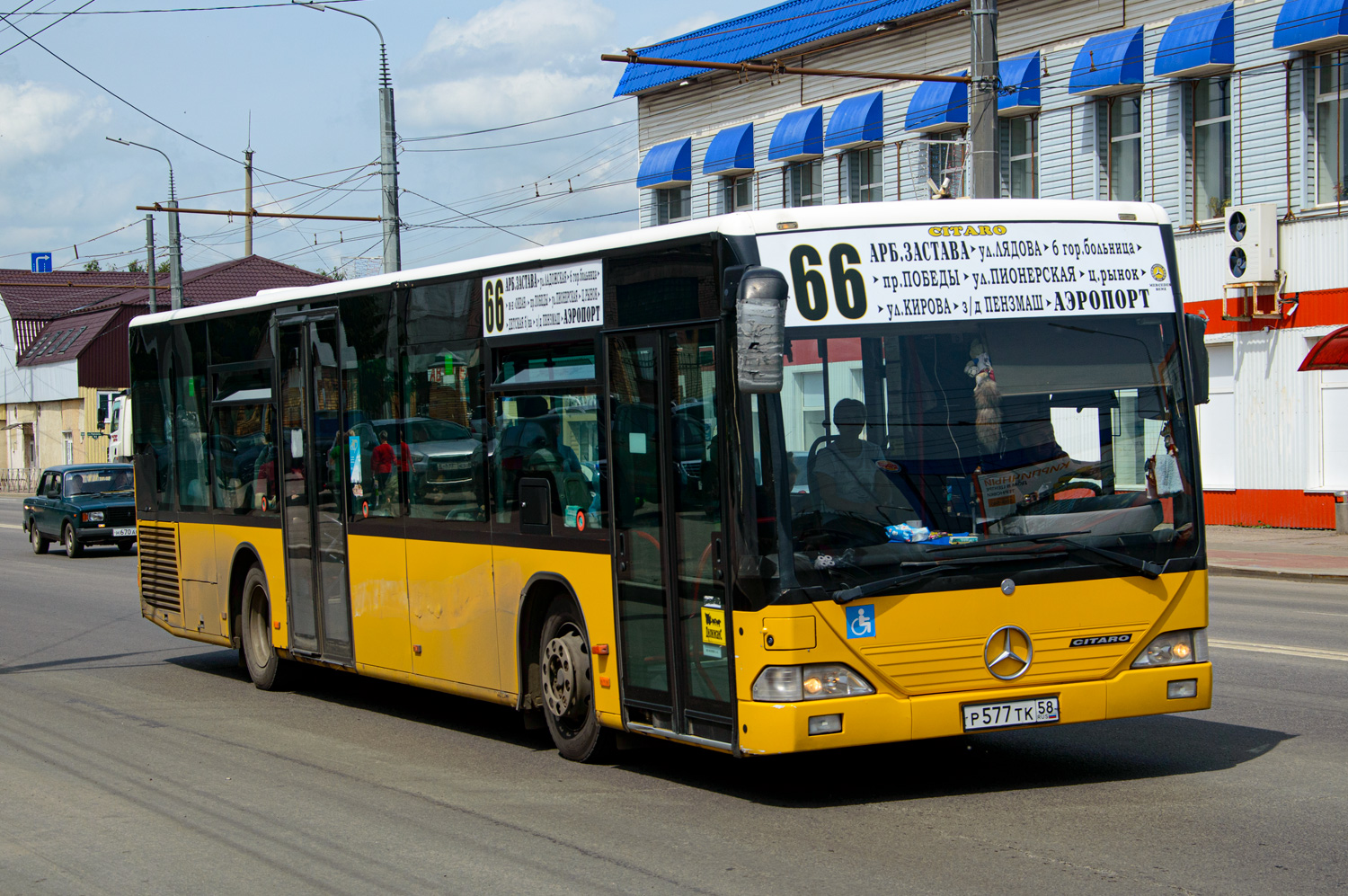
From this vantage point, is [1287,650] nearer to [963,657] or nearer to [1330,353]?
[963,657]

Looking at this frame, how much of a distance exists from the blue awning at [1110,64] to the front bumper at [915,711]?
21.3 metres

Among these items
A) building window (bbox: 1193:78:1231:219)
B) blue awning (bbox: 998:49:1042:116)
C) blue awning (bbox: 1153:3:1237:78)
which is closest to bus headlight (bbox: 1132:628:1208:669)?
blue awning (bbox: 1153:3:1237:78)

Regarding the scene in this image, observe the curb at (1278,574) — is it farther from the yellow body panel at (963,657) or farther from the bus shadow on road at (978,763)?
the yellow body panel at (963,657)

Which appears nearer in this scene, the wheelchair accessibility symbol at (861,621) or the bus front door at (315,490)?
the wheelchair accessibility symbol at (861,621)

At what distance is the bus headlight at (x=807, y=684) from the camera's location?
6840mm

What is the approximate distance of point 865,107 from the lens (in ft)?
104

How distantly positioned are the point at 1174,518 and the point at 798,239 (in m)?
2.27

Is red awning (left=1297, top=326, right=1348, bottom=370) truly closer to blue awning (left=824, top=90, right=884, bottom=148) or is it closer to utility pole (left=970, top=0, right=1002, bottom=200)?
utility pole (left=970, top=0, right=1002, bottom=200)

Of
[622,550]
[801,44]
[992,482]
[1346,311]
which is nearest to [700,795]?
[622,550]

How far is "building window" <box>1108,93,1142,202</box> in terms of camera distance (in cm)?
2748

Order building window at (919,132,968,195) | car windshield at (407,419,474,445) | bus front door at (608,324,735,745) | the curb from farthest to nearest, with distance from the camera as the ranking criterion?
building window at (919,132,968,195), the curb, car windshield at (407,419,474,445), bus front door at (608,324,735,745)

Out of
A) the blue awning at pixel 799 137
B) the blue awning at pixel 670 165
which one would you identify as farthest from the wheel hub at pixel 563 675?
the blue awning at pixel 670 165

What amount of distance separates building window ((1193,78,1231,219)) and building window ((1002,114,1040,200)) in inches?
141

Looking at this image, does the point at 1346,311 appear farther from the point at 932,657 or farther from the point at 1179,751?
the point at 932,657
